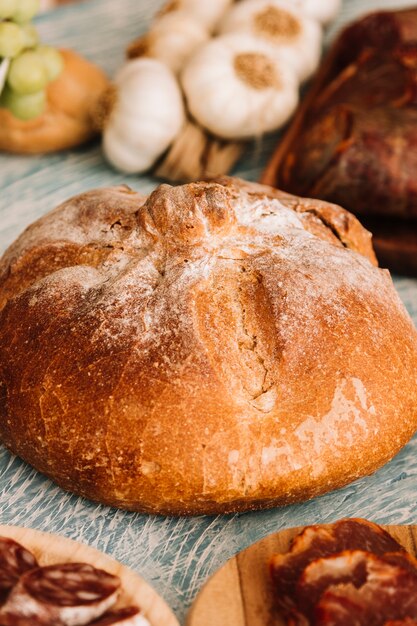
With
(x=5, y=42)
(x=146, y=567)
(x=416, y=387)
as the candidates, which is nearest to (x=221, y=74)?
(x=5, y=42)

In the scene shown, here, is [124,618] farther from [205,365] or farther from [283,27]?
[283,27]

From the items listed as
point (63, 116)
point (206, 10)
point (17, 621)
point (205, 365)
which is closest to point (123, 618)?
point (17, 621)

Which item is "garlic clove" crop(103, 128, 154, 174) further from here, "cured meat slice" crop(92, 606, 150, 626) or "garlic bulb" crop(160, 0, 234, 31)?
"cured meat slice" crop(92, 606, 150, 626)

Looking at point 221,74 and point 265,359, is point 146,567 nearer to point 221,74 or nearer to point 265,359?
point 265,359

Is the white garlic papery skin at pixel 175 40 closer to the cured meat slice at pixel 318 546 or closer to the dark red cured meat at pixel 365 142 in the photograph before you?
the dark red cured meat at pixel 365 142

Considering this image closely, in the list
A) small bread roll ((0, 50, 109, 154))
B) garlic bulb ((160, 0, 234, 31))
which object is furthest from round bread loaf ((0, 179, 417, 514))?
garlic bulb ((160, 0, 234, 31))

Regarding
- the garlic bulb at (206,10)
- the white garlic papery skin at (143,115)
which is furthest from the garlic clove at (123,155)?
the garlic bulb at (206,10)
